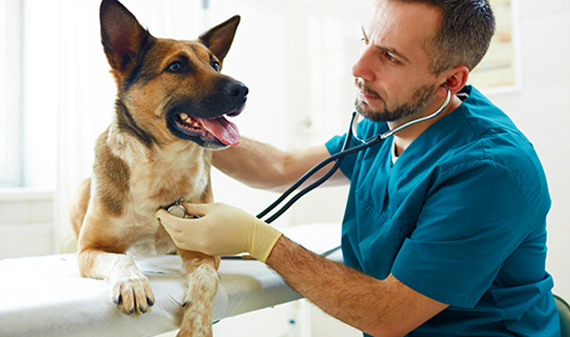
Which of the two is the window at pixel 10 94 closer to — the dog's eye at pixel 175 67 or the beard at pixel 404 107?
the dog's eye at pixel 175 67

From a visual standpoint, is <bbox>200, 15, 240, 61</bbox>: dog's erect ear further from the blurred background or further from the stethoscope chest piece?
the blurred background

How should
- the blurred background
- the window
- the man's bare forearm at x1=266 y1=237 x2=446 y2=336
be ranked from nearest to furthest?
the man's bare forearm at x1=266 y1=237 x2=446 y2=336 < the blurred background < the window

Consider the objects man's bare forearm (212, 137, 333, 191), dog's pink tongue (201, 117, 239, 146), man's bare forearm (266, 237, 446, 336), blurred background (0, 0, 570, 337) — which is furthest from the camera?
blurred background (0, 0, 570, 337)

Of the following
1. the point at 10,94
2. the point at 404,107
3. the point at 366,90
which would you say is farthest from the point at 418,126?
the point at 10,94

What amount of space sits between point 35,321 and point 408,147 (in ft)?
3.18

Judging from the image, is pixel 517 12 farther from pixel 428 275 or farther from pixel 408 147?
pixel 428 275

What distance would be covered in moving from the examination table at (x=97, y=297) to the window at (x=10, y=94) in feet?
4.51

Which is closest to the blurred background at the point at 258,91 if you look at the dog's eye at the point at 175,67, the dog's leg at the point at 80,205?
the dog's leg at the point at 80,205

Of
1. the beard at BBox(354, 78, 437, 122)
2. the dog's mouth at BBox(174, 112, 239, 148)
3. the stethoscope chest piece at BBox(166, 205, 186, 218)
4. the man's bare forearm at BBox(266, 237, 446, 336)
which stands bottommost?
the man's bare forearm at BBox(266, 237, 446, 336)

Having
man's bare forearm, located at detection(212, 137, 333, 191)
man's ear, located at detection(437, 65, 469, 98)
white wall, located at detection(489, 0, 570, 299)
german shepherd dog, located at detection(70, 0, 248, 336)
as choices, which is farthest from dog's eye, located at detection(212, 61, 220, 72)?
white wall, located at detection(489, 0, 570, 299)

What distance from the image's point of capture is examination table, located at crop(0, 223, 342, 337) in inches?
26.2

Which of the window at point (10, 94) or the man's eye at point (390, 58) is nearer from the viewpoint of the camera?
the man's eye at point (390, 58)

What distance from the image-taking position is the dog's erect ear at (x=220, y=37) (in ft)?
4.06

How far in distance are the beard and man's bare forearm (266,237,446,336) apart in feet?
1.53
